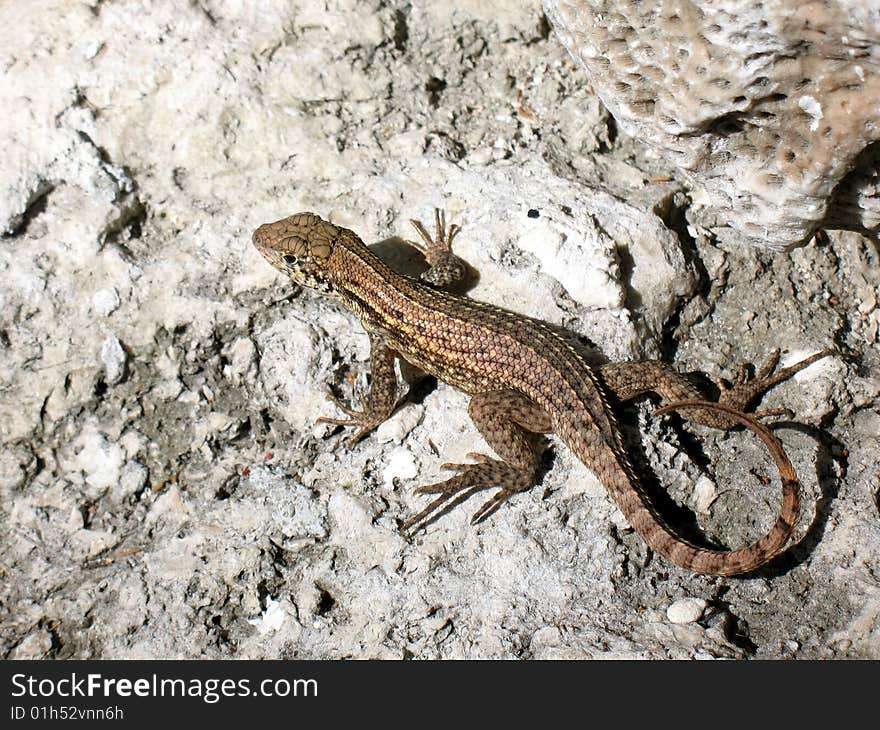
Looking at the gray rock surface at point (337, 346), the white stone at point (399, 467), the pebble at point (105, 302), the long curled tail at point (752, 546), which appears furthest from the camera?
the pebble at point (105, 302)

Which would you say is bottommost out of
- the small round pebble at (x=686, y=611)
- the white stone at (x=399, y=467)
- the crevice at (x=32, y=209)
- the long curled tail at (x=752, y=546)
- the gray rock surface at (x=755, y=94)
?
the small round pebble at (x=686, y=611)

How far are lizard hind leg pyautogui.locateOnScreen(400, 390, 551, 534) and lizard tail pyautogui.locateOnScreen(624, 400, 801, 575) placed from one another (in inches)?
25.4

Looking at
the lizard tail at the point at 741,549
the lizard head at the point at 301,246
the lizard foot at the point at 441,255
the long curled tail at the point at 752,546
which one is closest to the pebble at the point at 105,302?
the lizard head at the point at 301,246

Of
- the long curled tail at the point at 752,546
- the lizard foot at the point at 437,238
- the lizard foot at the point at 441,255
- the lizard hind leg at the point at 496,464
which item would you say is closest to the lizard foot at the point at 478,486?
the lizard hind leg at the point at 496,464

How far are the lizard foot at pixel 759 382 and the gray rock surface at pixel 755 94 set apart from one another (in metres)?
0.70

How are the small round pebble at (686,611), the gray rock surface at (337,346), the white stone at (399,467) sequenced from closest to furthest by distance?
the small round pebble at (686,611), the gray rock surface at (337,346), the white stone at (399,467)

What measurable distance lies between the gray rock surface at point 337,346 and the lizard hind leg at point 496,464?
12 cm

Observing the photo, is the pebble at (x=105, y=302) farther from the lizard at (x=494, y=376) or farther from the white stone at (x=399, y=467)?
the white stone at (x=399, y=467)

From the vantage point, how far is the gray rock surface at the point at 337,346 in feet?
13.3

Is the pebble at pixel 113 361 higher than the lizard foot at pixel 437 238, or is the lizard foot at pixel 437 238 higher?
the lizard foot at pixel 437 238

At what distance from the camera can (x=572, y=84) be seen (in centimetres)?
542

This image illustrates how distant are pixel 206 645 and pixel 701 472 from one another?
276 centimetres

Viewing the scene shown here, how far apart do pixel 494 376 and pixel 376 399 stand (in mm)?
695

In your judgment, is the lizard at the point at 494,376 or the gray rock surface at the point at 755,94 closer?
the gray rock surface at the point at 755,94
